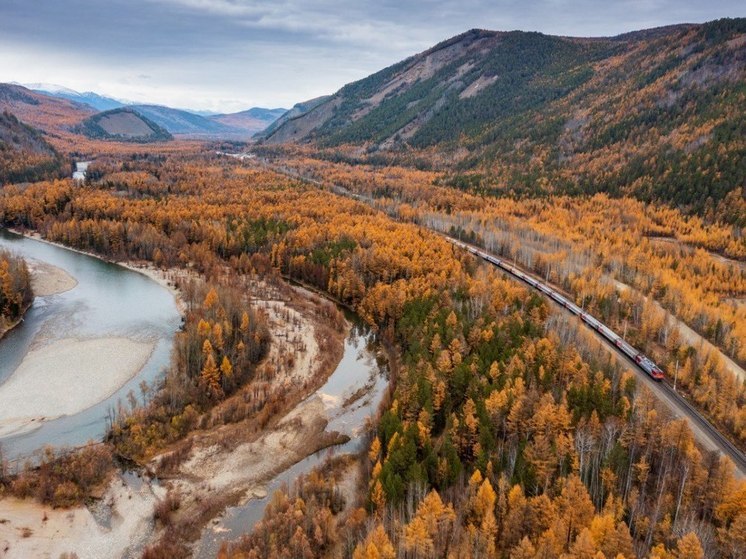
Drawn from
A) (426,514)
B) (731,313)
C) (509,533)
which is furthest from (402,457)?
(731,313)

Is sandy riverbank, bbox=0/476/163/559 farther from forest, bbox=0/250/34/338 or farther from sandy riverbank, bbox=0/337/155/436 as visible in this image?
forest, bbox=0/250/34/338

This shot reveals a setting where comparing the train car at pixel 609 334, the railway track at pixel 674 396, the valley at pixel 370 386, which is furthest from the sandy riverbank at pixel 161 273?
the train car at pixel 609 334

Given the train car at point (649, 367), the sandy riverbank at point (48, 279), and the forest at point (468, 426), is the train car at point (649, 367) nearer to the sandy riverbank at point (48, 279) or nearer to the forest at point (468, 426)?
the forest at point (468, 426)

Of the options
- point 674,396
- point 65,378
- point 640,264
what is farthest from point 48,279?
point 640,264

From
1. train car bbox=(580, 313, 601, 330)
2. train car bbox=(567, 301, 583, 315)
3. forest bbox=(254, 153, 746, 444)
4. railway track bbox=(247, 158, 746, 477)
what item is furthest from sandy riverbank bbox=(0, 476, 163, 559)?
train car bbox=(567, 301, 583, 315)

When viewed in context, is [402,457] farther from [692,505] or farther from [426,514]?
[692,505]
